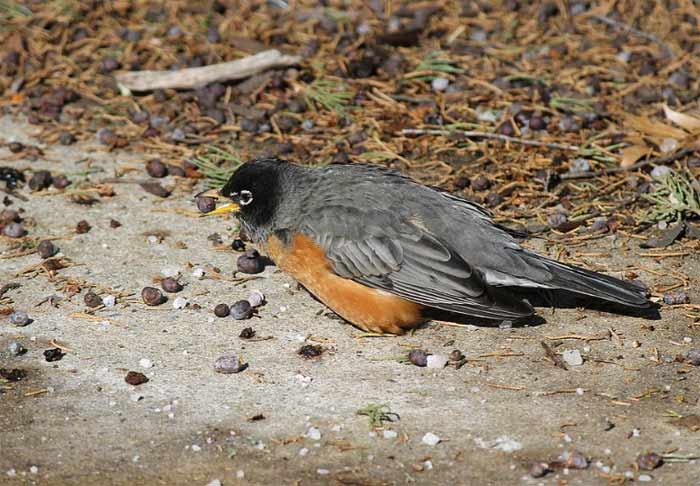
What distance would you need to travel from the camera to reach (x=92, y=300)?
641 centimetres

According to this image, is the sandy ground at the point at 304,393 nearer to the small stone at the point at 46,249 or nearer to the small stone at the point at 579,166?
the small stone at the point at 46,249

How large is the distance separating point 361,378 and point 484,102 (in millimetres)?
3885

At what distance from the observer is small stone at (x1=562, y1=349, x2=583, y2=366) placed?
5766mm

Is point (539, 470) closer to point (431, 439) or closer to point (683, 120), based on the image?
point (431, 439)

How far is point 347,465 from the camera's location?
4895 millimetres

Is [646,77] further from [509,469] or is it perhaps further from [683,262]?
[509,469]

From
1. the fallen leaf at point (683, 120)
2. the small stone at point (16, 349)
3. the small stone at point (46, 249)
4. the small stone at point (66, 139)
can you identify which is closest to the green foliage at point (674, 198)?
the fallen leaf at point (683, 120)

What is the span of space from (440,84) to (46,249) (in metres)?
3.85

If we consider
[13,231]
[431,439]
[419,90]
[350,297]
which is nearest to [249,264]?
[350,297]

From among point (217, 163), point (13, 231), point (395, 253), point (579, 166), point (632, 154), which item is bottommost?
point (13, 231)

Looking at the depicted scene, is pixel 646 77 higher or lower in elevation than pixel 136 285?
higher

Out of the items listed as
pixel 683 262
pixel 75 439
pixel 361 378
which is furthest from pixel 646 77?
pixel 75 439

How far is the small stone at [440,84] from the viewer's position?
9039mm

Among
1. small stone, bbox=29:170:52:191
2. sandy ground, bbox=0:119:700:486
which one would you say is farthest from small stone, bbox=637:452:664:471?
small stone, bbox=29:170:52:191
